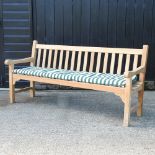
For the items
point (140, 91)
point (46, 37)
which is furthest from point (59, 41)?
point (140, 91)

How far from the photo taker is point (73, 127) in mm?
3719

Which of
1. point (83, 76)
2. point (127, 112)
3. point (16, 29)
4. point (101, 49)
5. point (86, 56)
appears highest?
point (16, 29)

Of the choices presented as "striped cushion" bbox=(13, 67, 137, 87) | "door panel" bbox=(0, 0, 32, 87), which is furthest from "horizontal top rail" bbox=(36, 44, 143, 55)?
"door panel" bbox=(0, 0, 32, 87)

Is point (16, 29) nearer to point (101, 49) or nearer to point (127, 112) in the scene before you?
point (101, 49)

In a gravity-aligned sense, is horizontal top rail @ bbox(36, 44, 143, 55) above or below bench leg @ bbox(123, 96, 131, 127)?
above

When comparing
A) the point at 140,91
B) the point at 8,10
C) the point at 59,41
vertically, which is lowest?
the point at 140,91

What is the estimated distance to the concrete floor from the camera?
10.3 feet

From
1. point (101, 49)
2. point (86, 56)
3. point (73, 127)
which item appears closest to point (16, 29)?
point (86, 56)

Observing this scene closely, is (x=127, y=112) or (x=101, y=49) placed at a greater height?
(x=101, y=49)

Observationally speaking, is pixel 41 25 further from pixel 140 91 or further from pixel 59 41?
pixel 140 91

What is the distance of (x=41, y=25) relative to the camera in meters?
5.38

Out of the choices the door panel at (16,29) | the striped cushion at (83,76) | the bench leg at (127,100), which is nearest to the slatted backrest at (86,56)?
the striped cushion at (83,76)

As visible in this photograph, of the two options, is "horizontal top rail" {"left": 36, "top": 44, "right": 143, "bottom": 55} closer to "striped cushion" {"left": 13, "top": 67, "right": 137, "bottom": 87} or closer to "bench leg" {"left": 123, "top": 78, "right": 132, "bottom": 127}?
"striped cushion" {"left": 13, "top": 67, "right": 137, "bottom": 87}

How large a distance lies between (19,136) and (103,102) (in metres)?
1.73
